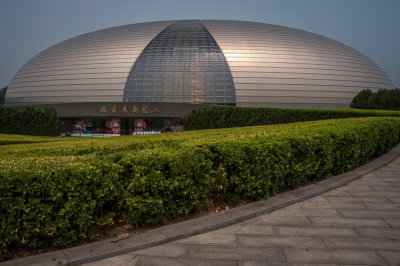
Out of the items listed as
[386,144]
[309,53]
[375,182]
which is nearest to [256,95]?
[309,53]

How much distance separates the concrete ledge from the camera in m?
4.26

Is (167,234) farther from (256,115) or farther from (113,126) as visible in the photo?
(113,126)

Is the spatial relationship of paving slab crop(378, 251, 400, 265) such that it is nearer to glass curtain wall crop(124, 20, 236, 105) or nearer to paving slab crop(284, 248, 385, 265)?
paving slab crop(284, 248, 385, 265)

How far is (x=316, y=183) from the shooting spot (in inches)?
320

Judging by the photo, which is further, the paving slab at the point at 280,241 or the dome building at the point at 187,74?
the dome building at the point at 187,74

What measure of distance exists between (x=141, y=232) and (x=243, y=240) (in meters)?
1.46

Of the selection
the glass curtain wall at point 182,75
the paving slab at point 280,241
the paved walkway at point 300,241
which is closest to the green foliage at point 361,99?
the glass curtain wall at point 182,75

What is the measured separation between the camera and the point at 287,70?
128 feet

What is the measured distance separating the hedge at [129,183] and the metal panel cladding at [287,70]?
101 ft

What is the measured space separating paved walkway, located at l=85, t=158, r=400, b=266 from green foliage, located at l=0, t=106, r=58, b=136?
28246 millimetres

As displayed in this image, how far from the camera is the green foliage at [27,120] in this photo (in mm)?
30359

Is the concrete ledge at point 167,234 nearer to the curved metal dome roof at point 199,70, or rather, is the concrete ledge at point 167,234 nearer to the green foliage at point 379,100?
the green foliage at point 379,100

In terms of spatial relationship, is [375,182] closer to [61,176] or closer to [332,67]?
[61,176]

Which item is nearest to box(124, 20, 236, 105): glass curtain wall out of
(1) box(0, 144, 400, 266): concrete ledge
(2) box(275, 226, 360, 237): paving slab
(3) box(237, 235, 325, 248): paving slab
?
(1) box(0, 144, 400, 266): concrete ledge
